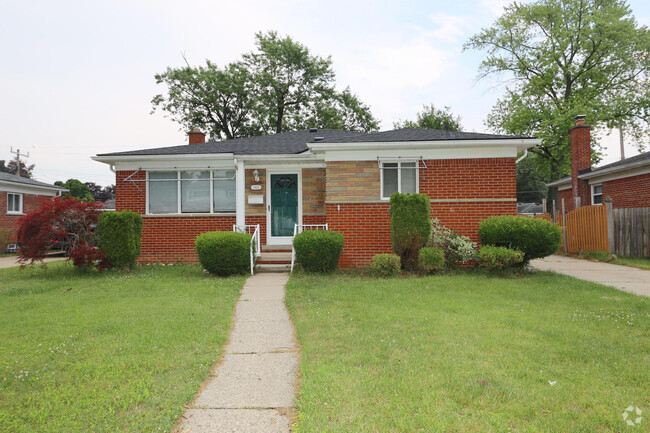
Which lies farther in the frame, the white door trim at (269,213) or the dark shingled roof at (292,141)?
the white door trim at (269,213)

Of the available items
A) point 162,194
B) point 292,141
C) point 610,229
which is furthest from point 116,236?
point 610,229

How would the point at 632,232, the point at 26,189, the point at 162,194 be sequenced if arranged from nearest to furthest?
the point at 162,194 < the point at 632,232 < the point at 26,189

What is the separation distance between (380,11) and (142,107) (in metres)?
23.6

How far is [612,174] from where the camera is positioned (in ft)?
52.6

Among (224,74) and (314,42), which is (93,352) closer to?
(224,74)

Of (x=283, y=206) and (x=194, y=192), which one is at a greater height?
(x=194, y=192)

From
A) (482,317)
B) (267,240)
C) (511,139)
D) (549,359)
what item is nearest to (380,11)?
(511,139)

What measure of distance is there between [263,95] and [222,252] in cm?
2258

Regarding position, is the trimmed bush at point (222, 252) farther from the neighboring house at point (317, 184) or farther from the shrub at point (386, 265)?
the shrub at point (386, 265)

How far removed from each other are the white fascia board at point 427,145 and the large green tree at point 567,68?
16372 mm

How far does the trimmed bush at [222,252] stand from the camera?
8.77 m

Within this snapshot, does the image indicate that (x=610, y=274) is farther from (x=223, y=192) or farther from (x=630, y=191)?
(x=223, y=192)

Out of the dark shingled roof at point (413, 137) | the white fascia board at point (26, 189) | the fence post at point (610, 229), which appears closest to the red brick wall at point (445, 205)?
the dark shingled roof at point (413, 137)

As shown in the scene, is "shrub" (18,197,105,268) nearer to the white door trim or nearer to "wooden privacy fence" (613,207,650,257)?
the white door trim
